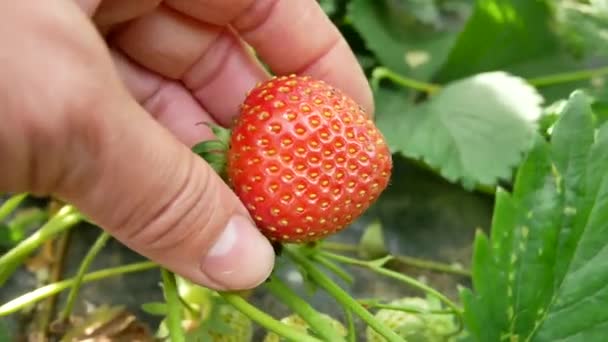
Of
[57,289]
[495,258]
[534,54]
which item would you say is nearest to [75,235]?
[57,289]

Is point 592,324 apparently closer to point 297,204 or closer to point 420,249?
point 297,204

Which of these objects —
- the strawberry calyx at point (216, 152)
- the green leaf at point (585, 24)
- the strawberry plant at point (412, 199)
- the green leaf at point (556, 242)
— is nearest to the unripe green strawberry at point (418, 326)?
the strawberry plant at point (412, 199)

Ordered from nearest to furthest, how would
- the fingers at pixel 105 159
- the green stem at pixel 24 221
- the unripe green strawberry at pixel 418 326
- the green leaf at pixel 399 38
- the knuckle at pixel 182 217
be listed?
the fingers at pixel 105 159 → the knuckle at pixel 182 217 → the unripe green strawberry at pixel 418 326 → the green stem at pixel 24 221 → the green leaf at pixel 399 38

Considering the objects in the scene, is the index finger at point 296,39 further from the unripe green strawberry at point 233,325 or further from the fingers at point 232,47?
the unripe green strawberry at point 233,325

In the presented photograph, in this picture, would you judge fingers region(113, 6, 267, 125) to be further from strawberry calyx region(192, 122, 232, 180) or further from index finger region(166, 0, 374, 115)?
strawberry calyx region(192, 122, 232, 180)

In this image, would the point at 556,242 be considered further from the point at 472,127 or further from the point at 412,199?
the point at 412,199

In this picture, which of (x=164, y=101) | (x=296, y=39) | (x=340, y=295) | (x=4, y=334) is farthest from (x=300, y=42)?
(x=4, y=334)
